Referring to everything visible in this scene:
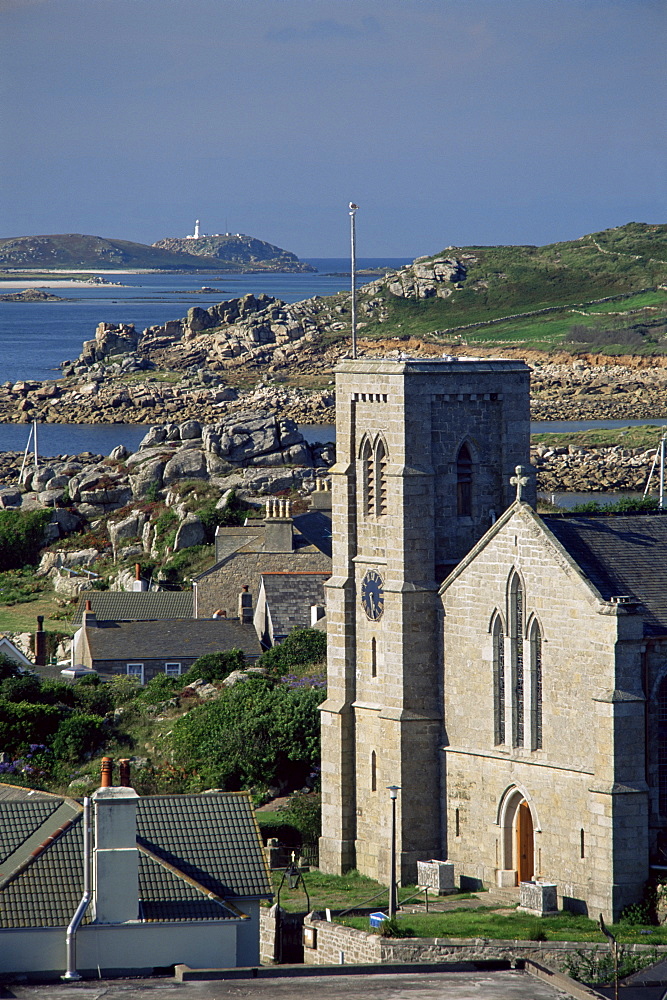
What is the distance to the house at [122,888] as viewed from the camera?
27.9 meters

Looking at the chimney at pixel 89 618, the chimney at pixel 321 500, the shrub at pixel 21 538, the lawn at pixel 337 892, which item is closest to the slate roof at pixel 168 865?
the lawn at pixel 337 892

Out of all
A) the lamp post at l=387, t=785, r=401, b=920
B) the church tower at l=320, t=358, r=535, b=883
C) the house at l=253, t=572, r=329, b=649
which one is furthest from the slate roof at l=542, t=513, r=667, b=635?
the house at l=253, t=572, r=329, b=649

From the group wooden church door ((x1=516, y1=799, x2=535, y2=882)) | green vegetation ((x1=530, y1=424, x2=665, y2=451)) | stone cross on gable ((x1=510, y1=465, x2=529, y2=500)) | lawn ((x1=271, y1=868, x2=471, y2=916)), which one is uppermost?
stone cross on gable ((x1=510, y1=465, x2=529, y2=500))

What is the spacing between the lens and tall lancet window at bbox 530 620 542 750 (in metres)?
35.4

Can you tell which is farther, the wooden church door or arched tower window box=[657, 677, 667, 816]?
the wooden church door

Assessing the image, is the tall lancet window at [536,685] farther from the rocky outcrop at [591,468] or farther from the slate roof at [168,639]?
the rocky outcrop at [591,468]

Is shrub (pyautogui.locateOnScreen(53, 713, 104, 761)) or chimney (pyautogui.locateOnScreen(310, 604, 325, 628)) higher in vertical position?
chimney (pyautogui.locateOnScreen(310, 604, 325, 628))

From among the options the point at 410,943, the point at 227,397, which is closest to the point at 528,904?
the point at 410,943

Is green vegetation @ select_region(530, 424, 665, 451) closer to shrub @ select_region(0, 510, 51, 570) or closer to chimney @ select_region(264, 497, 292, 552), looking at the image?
shrub @ select_region(0, 510, 51, 570)

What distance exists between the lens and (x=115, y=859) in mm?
28422

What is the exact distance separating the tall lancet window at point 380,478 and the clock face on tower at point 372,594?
53.9 inches

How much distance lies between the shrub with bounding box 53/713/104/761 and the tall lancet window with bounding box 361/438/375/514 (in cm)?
1264

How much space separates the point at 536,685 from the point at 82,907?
11040 millimetres

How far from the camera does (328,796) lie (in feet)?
132
